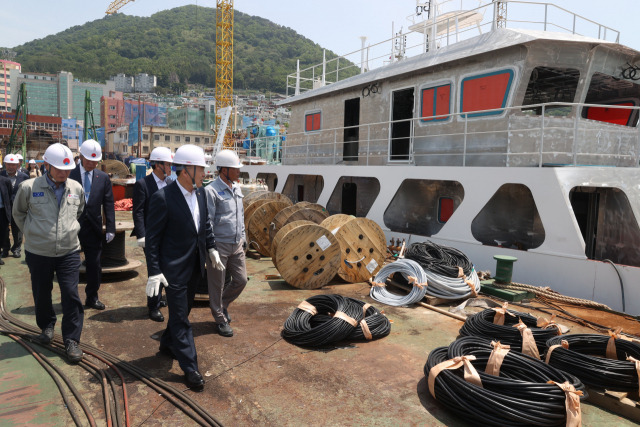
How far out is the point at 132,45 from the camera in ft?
592

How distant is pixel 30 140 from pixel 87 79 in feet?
402

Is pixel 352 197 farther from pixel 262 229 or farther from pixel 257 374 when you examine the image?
pixel 257 374

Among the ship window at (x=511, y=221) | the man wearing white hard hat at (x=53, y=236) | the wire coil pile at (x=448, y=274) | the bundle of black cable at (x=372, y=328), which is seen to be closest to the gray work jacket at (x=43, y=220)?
the man wearing white hard hat at (x=53, y=236)

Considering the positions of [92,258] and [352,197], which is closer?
[92,258]

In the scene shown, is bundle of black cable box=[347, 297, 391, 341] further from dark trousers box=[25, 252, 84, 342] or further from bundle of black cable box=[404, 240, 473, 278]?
dark trousers box=[25, 252, 84, 342]

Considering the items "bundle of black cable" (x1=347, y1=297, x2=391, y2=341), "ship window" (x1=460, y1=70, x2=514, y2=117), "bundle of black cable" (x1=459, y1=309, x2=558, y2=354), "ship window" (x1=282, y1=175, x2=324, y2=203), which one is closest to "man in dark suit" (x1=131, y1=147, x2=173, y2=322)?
"bundle of black cable" (x1=347, y1=297, x2=391, y2=341)

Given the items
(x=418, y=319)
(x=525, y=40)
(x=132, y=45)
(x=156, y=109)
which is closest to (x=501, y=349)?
(x=418, y=319)

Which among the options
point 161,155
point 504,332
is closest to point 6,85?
point 161,155

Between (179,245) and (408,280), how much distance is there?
4.12 m

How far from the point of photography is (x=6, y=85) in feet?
450

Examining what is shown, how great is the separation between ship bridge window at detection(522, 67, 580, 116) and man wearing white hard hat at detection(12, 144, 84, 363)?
26.7ft

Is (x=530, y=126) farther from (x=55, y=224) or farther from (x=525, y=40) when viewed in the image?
(x=55, y=224)

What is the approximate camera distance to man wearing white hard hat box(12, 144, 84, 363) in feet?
13.8

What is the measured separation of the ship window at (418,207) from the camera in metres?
10.3
